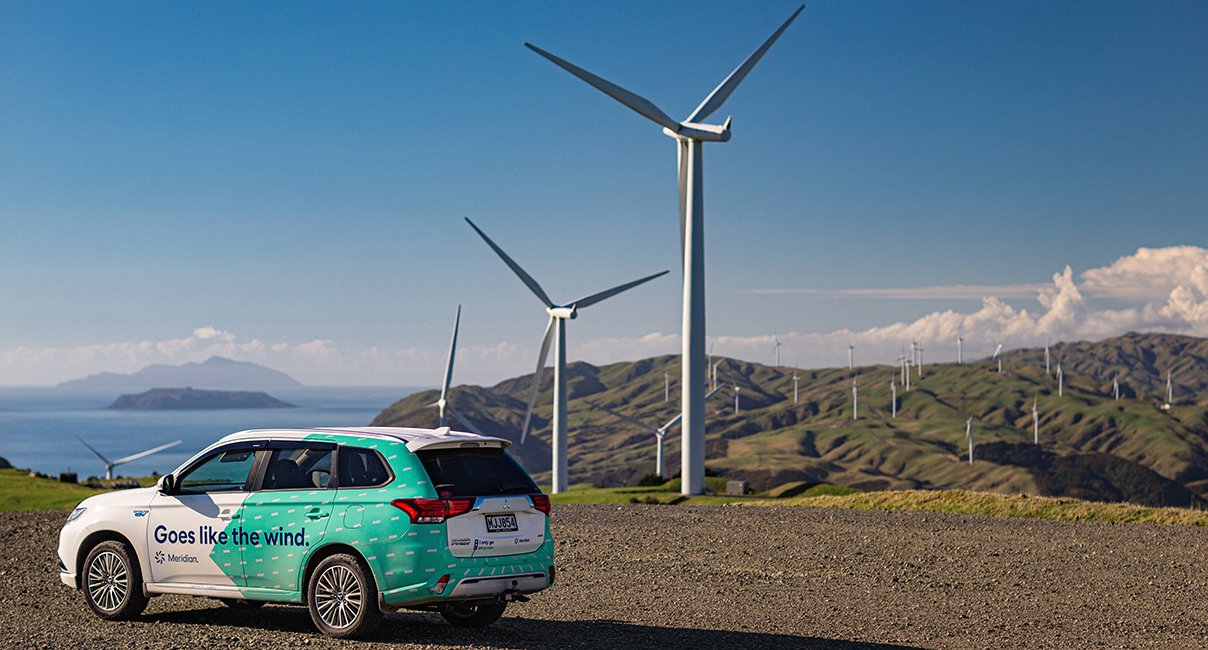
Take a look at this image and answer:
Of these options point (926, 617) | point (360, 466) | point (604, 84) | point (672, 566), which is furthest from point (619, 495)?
point (360, 466)

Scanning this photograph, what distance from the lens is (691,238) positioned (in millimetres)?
47781

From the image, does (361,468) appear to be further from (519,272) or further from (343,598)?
(519,272)

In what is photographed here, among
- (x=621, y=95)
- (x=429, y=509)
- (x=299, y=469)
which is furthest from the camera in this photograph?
(x=621, y=95)

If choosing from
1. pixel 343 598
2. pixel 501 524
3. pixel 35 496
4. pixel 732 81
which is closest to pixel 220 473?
pixel 343 598

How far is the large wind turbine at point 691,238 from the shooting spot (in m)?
47.0

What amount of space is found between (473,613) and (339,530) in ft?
7.12

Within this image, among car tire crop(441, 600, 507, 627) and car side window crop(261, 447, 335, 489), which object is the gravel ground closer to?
car tire crop(441, 600, 507, 627)

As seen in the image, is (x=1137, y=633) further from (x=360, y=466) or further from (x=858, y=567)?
(x=360, y=466)

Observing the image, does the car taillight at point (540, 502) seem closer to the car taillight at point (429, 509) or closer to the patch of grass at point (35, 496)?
the car taillight at point (429, 509)

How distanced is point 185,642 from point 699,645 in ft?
18.0

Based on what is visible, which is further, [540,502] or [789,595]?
[789,595]

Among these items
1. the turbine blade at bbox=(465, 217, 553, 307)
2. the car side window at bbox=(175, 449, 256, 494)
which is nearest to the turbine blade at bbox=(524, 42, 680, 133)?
the turbine blade at bbox=(465, 217, 553, 307)

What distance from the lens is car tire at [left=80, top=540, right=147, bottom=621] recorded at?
13961 millimetres

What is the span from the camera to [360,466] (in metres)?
12.7
